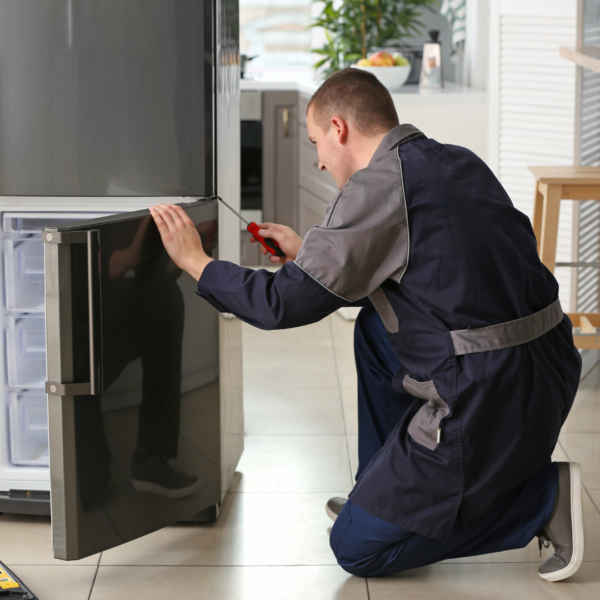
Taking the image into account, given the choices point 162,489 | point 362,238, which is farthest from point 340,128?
point 162,489

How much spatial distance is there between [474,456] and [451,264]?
389 millimetres

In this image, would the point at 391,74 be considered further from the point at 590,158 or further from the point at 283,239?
the point at 283,239

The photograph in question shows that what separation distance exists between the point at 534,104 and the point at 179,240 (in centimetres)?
229

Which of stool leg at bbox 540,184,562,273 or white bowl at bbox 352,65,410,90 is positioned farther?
white bowl at bbox 352,65,410,90

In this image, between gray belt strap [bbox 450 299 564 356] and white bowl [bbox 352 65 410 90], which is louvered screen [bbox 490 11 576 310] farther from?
gray belt strap [bbox 450 299 564 356]

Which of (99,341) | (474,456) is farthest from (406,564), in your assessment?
(99,341)

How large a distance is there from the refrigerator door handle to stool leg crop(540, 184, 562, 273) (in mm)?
1579

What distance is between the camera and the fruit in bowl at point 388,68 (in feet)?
13.4

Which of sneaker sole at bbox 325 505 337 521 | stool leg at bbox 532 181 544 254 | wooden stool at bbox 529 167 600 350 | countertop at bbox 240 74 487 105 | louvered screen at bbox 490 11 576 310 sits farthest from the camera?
countertop at bbox 240 74 487 105

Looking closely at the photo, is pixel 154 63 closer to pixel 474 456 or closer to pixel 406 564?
pixel 474 456

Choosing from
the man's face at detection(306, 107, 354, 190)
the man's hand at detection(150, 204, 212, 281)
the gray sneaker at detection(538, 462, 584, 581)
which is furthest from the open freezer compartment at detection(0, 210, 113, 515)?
the gray sneaker at detection(538, 462, 584, 581)

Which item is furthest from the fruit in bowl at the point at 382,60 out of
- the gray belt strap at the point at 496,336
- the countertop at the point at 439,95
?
the gray belt strap at the point at 496,336

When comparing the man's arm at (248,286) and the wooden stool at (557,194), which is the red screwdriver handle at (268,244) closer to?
the man's arm at (248,286)

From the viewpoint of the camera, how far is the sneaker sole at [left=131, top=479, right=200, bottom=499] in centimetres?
180
